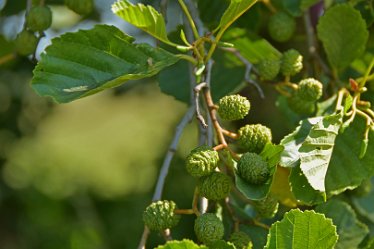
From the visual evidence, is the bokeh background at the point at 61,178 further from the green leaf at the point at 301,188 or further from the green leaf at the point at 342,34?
the green leaf at the point at 301,188

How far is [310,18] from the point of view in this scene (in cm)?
241

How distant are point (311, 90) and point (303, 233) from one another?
1.55 ft

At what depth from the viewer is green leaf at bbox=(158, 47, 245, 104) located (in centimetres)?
214

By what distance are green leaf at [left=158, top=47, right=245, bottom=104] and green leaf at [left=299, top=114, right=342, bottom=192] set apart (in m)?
0.49

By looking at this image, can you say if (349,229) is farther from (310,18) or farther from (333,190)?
(310,18)

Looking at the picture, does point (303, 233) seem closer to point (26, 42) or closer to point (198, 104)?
point (198, 104)

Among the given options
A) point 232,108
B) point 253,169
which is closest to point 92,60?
point 232,108

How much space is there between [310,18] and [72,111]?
516 centimetres

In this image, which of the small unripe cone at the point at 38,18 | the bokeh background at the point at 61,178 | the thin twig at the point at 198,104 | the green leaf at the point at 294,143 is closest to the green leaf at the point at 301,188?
the green leaf at the point at 294,143

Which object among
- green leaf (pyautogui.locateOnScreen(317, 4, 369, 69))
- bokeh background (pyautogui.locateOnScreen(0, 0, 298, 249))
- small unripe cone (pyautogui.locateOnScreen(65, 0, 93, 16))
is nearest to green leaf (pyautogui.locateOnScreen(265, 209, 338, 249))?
green leaf (pyautogui.locateOnScreen(317, 4, 369, 69))

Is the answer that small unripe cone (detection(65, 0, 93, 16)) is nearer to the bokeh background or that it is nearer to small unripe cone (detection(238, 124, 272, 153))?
the bokeh background

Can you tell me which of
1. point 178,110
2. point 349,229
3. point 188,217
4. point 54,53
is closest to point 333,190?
point 349,229

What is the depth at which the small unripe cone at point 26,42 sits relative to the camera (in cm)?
199

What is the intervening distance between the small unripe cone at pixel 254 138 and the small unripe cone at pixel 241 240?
0.57ft
